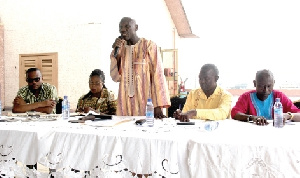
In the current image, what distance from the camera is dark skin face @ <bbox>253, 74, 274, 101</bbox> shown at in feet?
8.25

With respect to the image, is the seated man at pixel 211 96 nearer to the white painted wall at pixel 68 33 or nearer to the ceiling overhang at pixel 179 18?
the white painted wall at pixel 68 33

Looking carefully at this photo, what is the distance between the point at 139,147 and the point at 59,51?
16.1 feet

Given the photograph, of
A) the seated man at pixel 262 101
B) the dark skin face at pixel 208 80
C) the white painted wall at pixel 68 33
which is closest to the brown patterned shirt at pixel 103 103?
the dark skin face at pixel 208 80

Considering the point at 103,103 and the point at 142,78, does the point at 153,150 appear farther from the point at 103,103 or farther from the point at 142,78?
the point at 103,103

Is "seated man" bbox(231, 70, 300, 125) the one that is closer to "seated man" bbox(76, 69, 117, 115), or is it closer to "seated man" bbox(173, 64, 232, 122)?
"seated man" bbox(173, 64, 232, 122)

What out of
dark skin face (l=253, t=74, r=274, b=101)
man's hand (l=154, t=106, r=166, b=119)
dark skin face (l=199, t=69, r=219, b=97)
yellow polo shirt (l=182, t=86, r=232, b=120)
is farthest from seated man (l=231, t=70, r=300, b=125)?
man's hand (l=154, t=106, r=166, b=119)

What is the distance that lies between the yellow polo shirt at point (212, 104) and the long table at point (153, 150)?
0.26 m

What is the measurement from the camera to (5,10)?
22.2 ft

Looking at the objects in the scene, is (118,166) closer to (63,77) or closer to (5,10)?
(63,77)

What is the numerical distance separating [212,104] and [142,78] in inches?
Result: 26.2

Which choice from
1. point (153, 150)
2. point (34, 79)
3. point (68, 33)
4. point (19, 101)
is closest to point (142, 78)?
point (153, 150)

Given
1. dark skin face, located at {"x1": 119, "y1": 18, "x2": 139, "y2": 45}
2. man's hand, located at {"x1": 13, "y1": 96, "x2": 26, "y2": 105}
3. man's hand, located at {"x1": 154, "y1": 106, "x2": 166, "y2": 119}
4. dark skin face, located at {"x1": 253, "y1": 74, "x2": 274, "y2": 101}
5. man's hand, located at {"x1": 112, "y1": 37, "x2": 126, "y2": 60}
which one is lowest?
man's hand, located at {"x1": 154, "y1": 106, "x2": 166, "y2": 119}

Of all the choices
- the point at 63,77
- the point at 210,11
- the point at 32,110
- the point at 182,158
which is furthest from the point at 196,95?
the point at 210,11

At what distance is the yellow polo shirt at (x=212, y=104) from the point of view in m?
2.47
